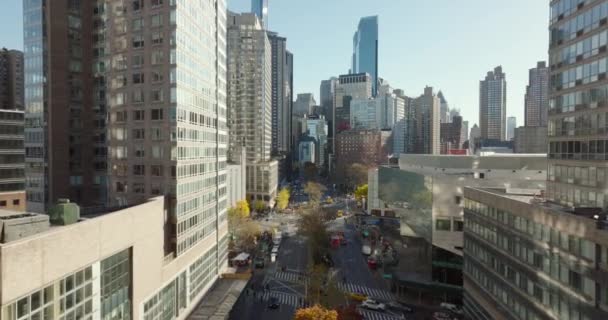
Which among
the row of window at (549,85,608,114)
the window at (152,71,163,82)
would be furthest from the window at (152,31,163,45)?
the row of window at (549,85,608,114)

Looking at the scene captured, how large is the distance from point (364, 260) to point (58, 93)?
69.0 metres

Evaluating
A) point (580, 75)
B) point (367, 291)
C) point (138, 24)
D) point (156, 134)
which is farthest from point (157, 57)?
point (367, 291)

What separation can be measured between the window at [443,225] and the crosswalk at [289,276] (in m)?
25.8

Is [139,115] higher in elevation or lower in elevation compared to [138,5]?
lower

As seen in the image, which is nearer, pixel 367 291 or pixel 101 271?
pixel 101 271

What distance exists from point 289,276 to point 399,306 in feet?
75.8

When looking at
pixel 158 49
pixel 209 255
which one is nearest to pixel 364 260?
pixel 209 255

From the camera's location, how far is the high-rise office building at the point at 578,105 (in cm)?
3969

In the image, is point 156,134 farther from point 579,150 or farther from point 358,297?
point 579,150

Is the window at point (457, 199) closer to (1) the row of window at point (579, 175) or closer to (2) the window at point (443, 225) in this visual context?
(2) the window at point (443, 225)

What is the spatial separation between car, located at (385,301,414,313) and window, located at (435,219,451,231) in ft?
43.4

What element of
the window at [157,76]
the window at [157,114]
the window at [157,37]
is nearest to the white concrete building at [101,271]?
the window at [157,114]

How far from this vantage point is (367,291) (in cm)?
6712

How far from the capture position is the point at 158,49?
4541cm
